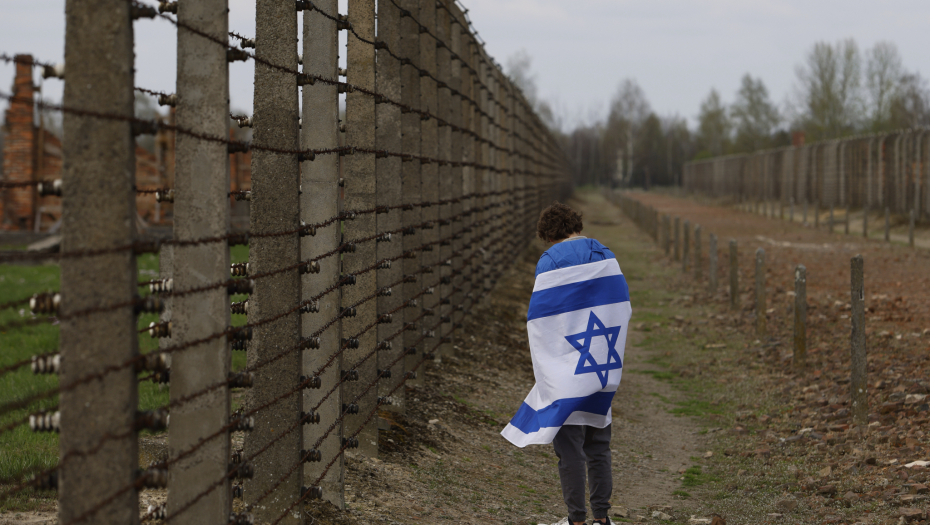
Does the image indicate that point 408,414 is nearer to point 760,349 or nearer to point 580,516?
point 580,516

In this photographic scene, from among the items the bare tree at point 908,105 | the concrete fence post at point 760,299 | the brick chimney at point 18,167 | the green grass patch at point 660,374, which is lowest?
the green grass patch at point 660,374

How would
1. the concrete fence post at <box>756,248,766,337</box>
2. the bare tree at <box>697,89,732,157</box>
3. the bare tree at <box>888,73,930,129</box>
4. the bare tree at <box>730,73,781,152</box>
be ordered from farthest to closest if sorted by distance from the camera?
the bare tree at <box>697,89,732,157</box>
the bare tree at <box>730,73,781,152</box>
the bare tree at <box>888,73,930,129</box>
the concrete fence post at <box>756,248,766,337</box>

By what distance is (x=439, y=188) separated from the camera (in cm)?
725

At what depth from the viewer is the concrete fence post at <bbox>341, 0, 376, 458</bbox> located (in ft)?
15.5

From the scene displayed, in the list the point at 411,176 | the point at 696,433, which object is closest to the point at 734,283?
the point at 696,433

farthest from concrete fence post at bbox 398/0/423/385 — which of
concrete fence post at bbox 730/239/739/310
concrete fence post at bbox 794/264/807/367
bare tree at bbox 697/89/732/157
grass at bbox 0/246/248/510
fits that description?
bare tree at bbox 697/89/732/157

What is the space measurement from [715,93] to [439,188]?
120 metres

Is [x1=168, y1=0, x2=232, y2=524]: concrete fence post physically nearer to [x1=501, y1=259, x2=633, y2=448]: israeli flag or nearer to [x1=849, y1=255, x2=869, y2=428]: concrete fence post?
[x1=501, y1=259, x2=633, y2=448]: israeli flag

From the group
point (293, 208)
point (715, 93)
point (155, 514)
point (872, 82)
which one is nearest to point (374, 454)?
point (293, 208)

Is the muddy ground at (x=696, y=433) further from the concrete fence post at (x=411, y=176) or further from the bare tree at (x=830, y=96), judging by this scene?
the bare tree at (x=830, y=96)

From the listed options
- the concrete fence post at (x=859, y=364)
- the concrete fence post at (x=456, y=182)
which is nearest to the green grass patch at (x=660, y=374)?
the concrete fence post at (x=456, y=182)

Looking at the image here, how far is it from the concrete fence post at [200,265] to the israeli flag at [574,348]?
6.07 feet

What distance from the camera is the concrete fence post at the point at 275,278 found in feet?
11.0

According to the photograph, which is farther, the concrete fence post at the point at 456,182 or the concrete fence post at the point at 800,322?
the concrete fence post at the point at 800,322
